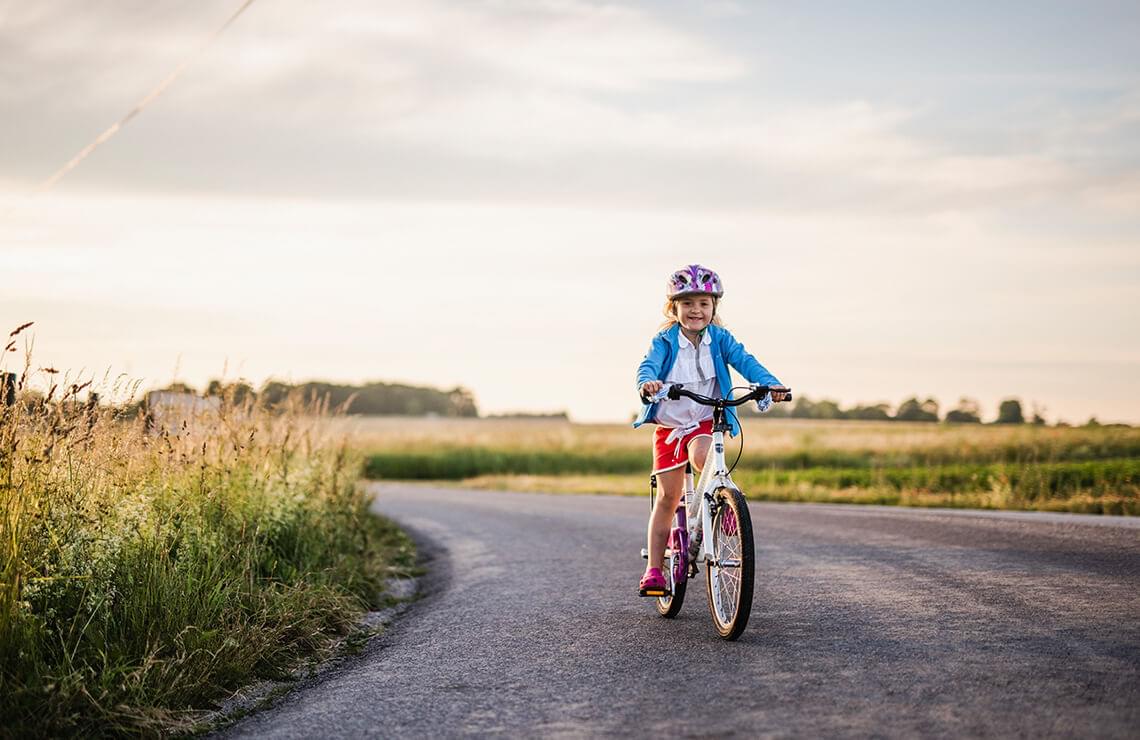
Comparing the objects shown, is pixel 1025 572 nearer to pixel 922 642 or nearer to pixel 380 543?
pixel 922 642

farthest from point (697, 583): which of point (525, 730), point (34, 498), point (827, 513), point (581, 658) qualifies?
point (827, 513)

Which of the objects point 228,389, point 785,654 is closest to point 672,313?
point 785,654

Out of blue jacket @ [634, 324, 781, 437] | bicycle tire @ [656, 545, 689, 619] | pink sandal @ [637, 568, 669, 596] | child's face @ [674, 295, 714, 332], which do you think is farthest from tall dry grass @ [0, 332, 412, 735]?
child's face @ [674, 295, 714, 332]

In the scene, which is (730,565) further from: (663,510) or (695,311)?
(695,311)

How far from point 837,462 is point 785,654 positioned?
3057cm

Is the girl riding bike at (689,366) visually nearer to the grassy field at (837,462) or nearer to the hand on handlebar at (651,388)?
the hand on handlebar at (651,388)

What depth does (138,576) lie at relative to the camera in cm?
651

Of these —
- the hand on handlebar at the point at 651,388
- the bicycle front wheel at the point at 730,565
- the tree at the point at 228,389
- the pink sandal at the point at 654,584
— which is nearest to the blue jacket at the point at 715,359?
the hand on handlebar at the point at 651,388

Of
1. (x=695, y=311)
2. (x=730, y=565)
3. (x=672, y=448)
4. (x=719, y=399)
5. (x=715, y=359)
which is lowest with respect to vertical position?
(x=730, y=565)

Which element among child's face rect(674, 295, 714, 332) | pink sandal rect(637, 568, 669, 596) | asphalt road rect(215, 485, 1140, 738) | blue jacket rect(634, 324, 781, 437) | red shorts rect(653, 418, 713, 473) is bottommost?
asphalt road rect(215, 485, 1140, 738)

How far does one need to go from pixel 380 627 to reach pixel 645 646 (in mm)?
2323

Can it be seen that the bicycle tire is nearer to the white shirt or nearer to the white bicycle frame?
the white bicycle frame

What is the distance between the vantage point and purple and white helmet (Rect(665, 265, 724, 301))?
22.7 ft

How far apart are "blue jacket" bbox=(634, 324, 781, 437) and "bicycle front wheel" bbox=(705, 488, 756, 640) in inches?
30.9
